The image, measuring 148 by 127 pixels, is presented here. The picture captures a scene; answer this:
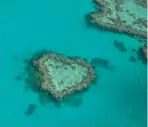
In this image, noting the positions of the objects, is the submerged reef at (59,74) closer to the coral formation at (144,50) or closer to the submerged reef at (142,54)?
the submerged reef at (142,54)

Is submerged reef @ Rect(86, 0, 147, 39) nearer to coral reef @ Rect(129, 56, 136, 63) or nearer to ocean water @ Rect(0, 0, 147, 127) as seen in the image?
ocean water @ Rect(0, 0, 147, 127)

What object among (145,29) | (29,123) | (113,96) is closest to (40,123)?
(29,123)

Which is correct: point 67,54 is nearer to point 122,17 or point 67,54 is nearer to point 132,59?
point 132,59

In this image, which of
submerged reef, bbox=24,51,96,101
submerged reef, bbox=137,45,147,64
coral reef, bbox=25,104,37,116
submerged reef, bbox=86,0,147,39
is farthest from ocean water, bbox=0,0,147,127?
submerged reef, bbox=86,0,147,39

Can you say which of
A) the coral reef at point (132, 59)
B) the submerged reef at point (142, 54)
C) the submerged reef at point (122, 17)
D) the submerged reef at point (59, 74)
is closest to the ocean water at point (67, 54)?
the coral reef at point (132, 59)

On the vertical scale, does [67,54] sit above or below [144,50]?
above

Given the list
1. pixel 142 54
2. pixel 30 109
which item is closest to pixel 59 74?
pixel 30 109
